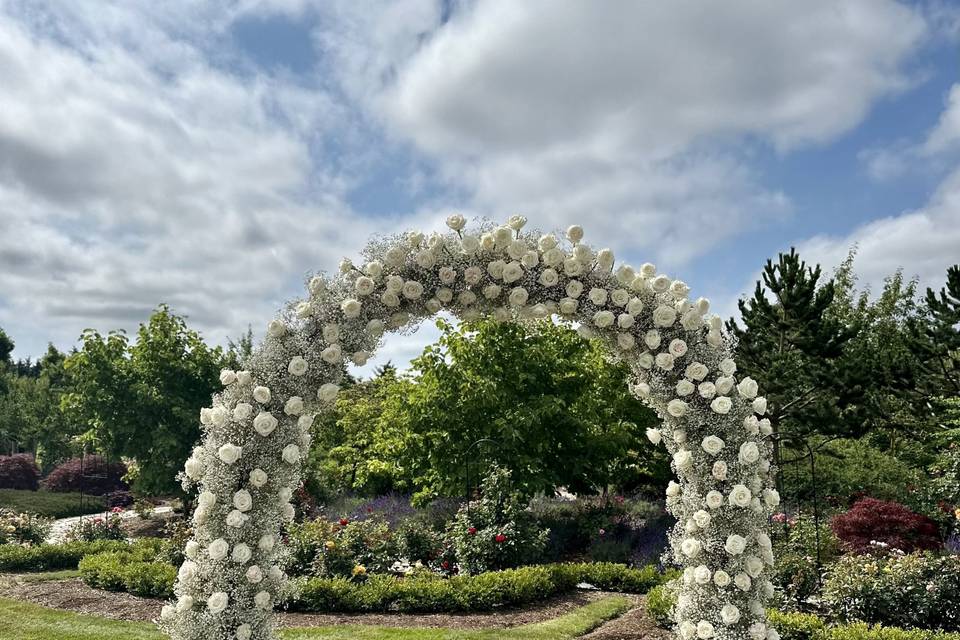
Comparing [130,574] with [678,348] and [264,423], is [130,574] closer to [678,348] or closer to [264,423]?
[264,423]

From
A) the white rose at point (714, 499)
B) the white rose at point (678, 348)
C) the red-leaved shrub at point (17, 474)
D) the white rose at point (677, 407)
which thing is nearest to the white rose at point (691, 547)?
the white rose at point (714, 499)

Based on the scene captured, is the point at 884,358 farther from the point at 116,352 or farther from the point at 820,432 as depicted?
the point at 116,352

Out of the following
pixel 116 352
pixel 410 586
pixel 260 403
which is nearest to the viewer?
pixel 260 403

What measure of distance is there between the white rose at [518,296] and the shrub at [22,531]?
12729 millimetres

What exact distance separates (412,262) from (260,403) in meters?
1.35

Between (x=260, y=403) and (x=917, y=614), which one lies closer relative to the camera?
(x=260, y=403)

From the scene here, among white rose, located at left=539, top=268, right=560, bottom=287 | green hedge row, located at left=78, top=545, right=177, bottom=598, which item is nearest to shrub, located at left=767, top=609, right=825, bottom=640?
white rose, located at left=539, top=268, right=560, bottom=287

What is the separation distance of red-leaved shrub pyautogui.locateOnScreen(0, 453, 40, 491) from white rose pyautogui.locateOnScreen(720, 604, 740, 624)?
2930 cm

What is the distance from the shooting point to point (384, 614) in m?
8.07

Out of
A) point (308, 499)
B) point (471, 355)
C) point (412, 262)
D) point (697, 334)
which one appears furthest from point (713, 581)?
point (308, 499)

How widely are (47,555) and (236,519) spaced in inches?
378

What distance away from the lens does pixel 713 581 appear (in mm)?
4520

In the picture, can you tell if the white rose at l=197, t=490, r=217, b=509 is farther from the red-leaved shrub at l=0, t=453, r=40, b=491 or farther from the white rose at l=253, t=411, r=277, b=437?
the red-leaved shrub at l=0, t=453, r=40, b=491

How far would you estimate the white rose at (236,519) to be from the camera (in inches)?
169
